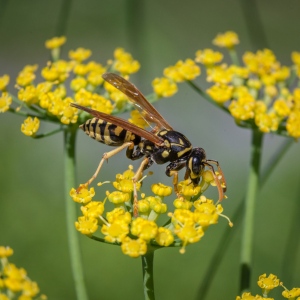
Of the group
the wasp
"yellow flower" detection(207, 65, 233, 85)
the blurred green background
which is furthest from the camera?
the blurred green background

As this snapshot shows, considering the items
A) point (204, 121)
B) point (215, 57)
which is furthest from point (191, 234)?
point (204, 121)

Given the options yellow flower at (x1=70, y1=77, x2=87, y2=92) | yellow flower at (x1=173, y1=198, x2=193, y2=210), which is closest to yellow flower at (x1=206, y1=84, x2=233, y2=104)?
yellow flower at (x1=70, y1=77, x2=87, y2=92)

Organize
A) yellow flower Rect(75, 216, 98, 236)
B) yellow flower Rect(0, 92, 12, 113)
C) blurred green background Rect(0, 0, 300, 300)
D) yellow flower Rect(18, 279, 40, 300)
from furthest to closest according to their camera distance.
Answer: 1. blurred green background Rect(0, 0, 300, 300)
2. yellow flower Rect(0, 92, 12, 113)
3. yellow flower Rect(75, 216, 98, 236)
4. yellow flower Rect(18, 279, 40, 300)

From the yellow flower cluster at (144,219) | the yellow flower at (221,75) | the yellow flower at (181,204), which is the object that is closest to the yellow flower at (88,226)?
the yellow flower cluster at (144,219)

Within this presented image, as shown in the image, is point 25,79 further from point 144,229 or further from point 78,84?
point 144,229

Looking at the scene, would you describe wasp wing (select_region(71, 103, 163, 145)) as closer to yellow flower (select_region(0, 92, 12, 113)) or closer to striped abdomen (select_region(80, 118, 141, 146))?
striped abdomen (select_region(80, 118, 141, 146))

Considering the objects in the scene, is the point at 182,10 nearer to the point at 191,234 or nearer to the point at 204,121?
the point at 204,121

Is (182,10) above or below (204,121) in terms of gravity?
above
